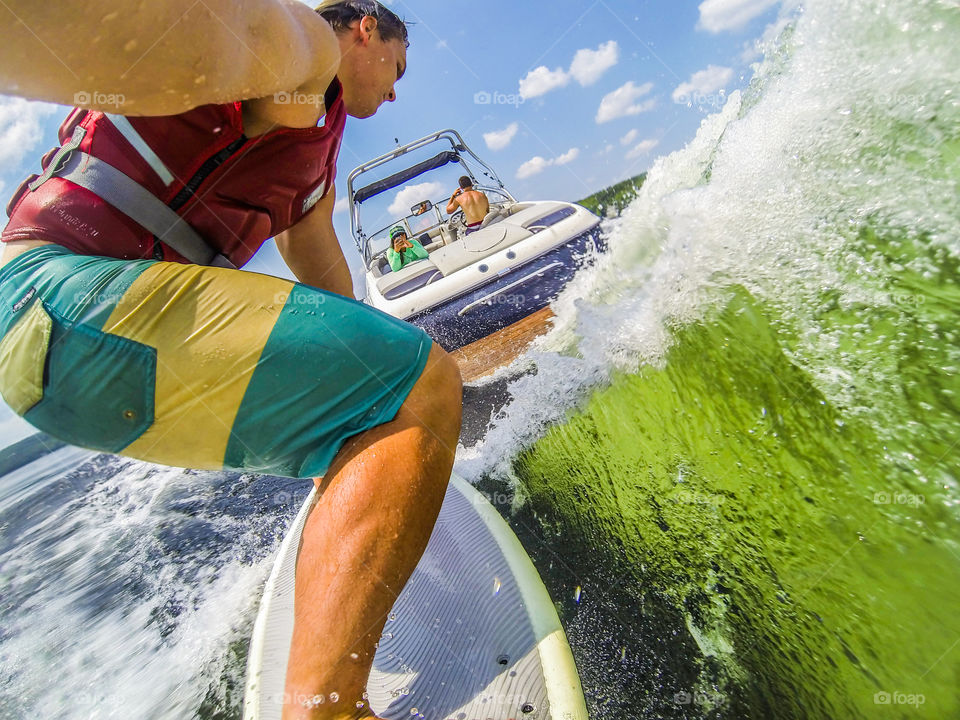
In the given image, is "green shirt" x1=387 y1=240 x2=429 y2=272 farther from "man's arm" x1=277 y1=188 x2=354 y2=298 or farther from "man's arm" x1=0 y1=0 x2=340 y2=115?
"man's arm" x1=0 y1=0 x2=340 y2=115

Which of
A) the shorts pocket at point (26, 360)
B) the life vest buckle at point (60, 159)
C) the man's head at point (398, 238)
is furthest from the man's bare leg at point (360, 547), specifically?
the man's head at point (398, 238)

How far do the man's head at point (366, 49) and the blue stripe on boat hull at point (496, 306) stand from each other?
8.94ft

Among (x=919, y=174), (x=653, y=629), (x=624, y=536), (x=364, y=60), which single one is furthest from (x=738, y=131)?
(x=653, y=629)

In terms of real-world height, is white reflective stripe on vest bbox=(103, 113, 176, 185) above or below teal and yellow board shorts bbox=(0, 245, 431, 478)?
above

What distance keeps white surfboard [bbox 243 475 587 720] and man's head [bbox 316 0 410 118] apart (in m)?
1.02

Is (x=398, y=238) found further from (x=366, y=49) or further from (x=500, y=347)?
(x=366, y=49)

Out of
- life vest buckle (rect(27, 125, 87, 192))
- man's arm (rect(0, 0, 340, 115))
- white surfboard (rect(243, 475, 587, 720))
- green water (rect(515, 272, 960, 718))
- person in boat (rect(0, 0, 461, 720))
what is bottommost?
white surfboard (rect(243, 475, 587, 720))

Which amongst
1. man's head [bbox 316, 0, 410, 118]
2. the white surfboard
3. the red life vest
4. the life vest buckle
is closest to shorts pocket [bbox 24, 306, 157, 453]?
the red life vest

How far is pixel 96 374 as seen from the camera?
2.13ft

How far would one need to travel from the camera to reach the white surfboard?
0.98 metres

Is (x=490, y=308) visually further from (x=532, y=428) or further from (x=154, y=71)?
(x=154, y=71)

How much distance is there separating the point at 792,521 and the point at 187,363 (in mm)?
948

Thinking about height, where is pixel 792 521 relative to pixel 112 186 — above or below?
below

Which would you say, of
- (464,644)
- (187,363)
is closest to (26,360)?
(187,363)
